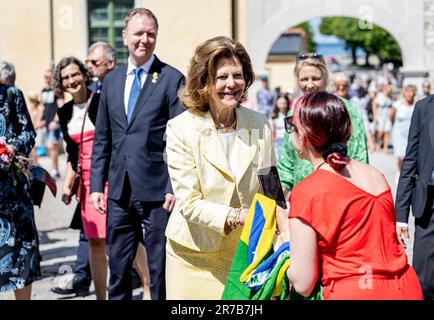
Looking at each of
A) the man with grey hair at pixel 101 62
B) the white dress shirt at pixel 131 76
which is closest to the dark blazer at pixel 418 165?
the white dress shirt at pixel 131 76

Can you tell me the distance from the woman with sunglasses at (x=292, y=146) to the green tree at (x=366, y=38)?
64564 mm

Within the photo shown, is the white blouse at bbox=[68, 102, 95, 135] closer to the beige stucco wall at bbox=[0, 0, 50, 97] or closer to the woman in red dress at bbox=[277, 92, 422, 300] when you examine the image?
the woman in red dress at bbox=[277, 92, 422, 300]

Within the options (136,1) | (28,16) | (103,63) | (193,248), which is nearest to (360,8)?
(136,1)

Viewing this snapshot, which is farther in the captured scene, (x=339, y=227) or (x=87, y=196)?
(x=87, y=196)

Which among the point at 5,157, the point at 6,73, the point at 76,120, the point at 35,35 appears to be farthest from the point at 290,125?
the point at 35,35

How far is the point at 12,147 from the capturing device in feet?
18.0

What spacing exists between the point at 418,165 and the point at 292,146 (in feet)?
2.53

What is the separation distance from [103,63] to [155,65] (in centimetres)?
173

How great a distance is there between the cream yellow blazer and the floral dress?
1718mm

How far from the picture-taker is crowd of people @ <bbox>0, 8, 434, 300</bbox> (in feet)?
10.2

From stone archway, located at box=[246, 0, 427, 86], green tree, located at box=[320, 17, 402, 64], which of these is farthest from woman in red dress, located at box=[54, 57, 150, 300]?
green tree, located at box=[320, 17, 402, 64]

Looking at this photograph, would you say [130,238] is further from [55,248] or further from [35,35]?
[35,35]

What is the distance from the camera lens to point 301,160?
17.1 ft
